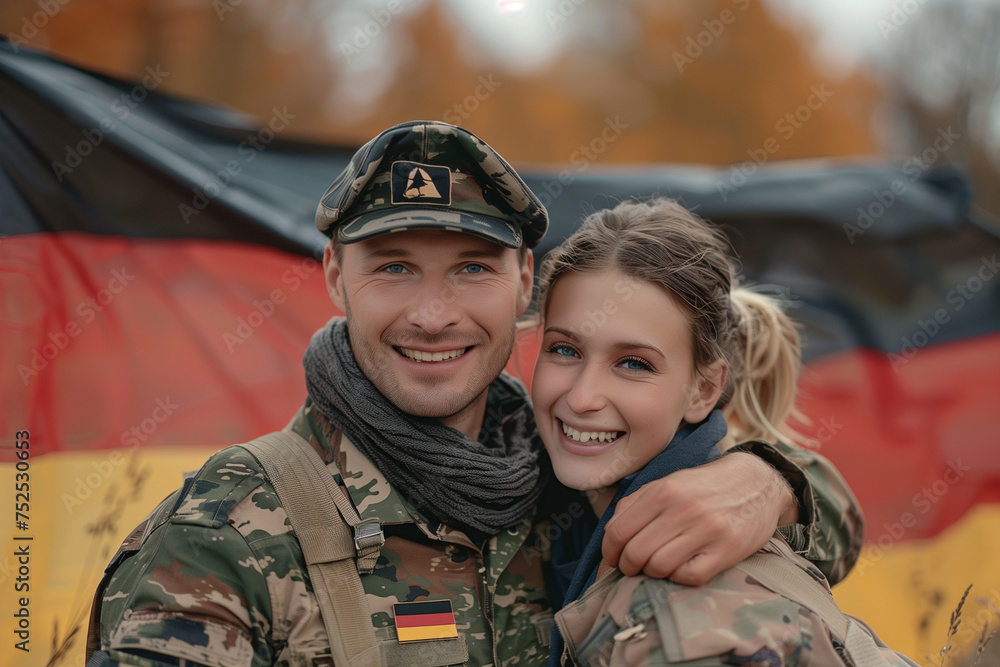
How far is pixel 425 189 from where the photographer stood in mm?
2668

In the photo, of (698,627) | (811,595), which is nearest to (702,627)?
(698,627)

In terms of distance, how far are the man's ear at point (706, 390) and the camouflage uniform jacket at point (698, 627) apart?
621mm

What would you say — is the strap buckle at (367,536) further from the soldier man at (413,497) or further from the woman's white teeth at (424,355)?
the woman's white teeth at (424,355)

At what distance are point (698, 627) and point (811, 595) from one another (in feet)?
1.32

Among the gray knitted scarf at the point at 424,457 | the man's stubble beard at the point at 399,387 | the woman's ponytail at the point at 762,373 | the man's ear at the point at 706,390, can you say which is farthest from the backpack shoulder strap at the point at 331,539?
the woman's ponytail at the point at 762,373

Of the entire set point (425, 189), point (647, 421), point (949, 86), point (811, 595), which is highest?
point (949, 86)

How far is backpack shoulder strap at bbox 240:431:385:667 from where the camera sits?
2283mm

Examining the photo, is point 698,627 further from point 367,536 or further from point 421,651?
point 367,536

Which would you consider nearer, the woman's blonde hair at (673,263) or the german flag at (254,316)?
the woman's blonde hair at (673,263)

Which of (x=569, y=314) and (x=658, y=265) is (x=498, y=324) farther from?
(x=658, y=265)

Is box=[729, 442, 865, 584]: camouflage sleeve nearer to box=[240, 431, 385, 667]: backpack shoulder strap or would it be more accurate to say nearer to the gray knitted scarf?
the gray knitted scarf

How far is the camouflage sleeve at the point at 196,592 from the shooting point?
2074 mm

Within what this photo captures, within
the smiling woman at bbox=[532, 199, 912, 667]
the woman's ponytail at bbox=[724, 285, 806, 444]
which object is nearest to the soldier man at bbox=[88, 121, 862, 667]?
the smiling woman at bbox=[532, 199, 912, 667]

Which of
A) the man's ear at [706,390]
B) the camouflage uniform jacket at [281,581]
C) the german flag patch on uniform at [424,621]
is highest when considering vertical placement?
the man's ear at [706,390]
